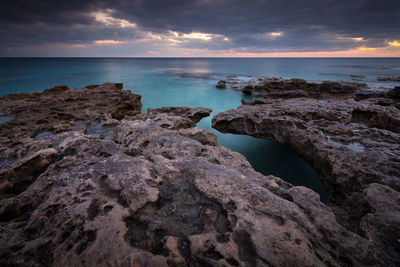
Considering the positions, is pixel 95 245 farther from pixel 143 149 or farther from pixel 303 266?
pixel 143 149

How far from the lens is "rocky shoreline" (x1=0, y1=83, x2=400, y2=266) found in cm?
180

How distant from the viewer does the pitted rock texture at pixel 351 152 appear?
231cm

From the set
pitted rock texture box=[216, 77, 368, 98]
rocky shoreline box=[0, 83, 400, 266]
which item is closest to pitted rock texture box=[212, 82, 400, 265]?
rocky shoreline box=[0, 83, 400, 266]

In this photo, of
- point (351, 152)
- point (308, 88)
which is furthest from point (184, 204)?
point (308, 88)

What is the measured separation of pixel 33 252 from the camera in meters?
1.75

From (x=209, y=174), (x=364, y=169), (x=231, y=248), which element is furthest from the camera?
(x=364, y=169)

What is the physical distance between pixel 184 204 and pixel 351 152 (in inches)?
143

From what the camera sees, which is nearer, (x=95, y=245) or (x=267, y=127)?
(x=95, y=245)

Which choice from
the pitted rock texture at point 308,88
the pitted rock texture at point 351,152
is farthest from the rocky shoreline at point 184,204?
the pitted rock texture at point 308,88

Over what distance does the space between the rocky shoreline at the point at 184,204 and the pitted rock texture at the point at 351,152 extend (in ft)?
0.07

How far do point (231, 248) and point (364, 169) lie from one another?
3077 mm

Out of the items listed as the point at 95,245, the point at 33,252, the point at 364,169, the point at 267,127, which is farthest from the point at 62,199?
the point at 267,127

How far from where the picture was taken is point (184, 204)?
2.46 meters

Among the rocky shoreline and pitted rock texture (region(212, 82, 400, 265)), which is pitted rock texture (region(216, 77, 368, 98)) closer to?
pitted rock texture (region(212, 82, 400, 265))
